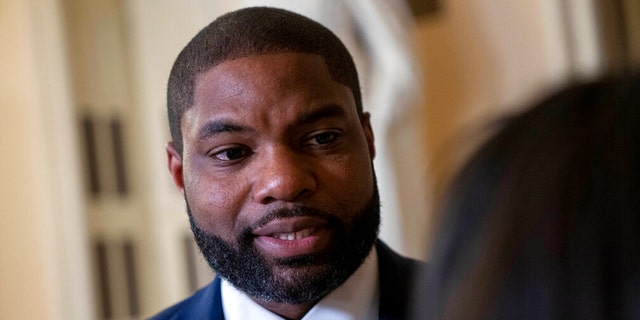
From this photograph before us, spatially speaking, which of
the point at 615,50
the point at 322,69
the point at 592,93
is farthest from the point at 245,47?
the point at 615,50

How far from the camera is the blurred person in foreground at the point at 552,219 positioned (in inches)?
12.5

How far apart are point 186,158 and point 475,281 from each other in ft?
1.41

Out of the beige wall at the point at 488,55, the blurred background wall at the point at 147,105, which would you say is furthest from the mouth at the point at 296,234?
the beige wall at the point at 488,55

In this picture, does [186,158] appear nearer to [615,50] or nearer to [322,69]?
[322,69]

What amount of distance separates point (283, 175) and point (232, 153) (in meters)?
0.06

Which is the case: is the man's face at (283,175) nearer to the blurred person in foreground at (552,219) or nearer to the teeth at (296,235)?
the teeth at (296,235)

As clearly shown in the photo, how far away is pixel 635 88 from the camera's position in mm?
339

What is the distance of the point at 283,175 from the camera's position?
2.07ft

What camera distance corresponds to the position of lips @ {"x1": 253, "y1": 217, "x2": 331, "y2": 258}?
2.11ft

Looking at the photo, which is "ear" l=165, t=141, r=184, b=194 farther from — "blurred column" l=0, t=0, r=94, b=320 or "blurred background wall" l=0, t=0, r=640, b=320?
"blurred column" l=0, t=0, r=94, b=320

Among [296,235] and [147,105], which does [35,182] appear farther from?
[296,235]

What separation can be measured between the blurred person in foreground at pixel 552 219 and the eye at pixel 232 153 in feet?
1.09

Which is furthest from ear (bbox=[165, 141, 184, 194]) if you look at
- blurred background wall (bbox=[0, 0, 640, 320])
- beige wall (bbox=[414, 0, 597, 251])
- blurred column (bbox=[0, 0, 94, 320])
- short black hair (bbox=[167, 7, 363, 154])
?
blurred column (bbox=[0, 0, 94, 320])

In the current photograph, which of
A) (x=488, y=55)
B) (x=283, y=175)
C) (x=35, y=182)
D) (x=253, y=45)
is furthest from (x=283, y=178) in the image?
(x=35, y=182)
